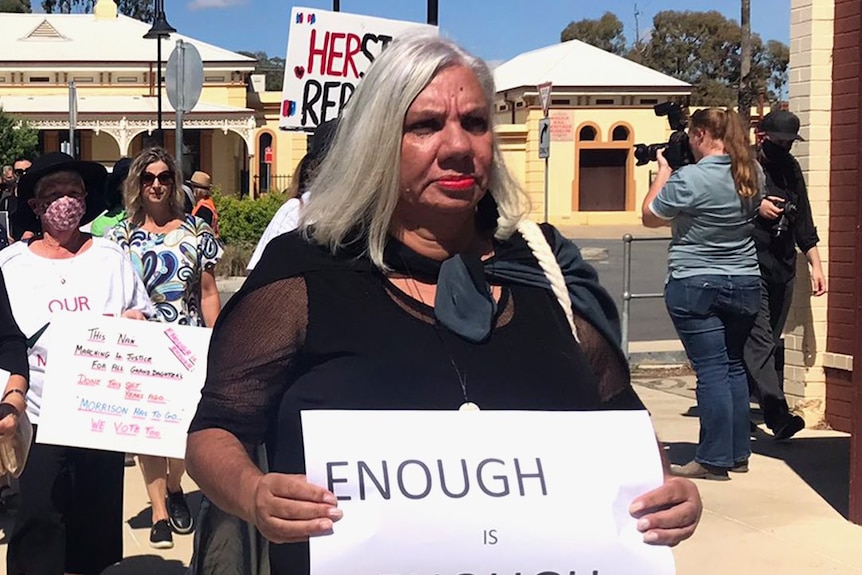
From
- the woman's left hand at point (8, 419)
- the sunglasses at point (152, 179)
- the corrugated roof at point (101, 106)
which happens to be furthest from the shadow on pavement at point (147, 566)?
the corrugated roof at point (101, 106)

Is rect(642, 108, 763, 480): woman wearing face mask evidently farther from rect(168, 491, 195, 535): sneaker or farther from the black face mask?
rect(168, 491, 195, 535): sneaker

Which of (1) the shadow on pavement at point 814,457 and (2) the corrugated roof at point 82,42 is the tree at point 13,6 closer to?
(2) the corrugated roof at point 82,42

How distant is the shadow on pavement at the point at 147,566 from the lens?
18.5ft

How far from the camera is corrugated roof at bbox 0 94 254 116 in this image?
142 ft

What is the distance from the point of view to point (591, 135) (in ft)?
143

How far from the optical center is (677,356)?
11.2 m

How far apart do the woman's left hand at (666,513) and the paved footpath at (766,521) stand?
3311 mm

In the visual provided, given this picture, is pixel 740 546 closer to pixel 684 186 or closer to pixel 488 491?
pixel 684 186

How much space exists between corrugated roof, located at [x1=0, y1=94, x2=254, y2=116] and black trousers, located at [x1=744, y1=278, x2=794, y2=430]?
3721 centimetres

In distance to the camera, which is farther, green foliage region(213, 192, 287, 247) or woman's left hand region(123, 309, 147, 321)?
green foliage region(213, 192, 287, 247)

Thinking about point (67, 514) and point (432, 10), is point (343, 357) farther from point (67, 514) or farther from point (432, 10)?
point (432, 10)

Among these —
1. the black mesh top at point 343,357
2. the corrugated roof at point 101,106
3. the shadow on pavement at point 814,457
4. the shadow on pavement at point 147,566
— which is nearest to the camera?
the black mesh top at point 343,357

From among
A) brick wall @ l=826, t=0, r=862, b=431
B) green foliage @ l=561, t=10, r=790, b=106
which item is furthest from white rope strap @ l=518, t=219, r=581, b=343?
green foliage @ l=561, t=10, r=790, b=106

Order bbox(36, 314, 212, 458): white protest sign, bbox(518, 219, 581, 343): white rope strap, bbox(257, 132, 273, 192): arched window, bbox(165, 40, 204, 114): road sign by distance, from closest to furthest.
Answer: bbox(518, 219, 581, 343): white rope strap, bbox(36, 314, 212, 458): white protest sign, bbox(165, 40, 204, 114): road sign, bbox(257, 132, 273, 192): arched window
